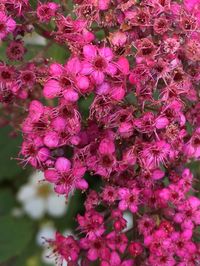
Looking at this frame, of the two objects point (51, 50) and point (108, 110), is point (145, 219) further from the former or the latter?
point (51, 50)

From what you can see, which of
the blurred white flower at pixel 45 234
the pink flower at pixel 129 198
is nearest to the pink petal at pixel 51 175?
the pink flower at pixel 129 198

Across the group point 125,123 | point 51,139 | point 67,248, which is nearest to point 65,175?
point 51,139

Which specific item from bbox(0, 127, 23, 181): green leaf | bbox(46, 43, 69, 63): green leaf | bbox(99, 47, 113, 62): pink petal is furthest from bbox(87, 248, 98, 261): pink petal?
bbox(0, 127, 23, 181): green leaf

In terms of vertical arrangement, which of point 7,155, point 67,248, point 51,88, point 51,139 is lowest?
point 7,155

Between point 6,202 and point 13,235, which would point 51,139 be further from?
point 6,202

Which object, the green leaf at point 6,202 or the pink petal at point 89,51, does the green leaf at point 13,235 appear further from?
A: the pink petal at point 89,51

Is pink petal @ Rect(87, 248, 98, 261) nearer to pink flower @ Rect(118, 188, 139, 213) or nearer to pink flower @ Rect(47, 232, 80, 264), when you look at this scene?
pink flower @ Rect(47, 232, 80, 264)

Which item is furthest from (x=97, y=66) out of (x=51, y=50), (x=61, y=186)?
(x=51, y=50)
